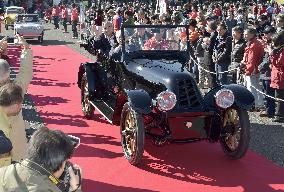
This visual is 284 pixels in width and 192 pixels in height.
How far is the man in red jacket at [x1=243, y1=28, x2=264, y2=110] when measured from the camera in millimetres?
8898

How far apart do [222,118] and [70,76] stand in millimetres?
8117

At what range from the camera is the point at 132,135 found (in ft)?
21.0

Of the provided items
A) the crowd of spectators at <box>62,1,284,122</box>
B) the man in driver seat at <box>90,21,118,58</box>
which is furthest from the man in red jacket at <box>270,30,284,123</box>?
the man in driver seat at <box>90,21,118,58</box>

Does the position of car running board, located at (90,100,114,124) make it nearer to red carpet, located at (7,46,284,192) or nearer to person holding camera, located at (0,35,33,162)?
red carpet, located at (7,46,284,192)

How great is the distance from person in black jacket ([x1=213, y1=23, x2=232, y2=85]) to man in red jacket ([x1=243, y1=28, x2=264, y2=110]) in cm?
107

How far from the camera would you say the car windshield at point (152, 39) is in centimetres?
782

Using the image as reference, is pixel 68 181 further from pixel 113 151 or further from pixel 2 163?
pixel 113 151

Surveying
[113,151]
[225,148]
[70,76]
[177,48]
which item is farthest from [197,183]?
[70,76]

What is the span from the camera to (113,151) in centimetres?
707

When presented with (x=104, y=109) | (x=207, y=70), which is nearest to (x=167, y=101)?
(x=104, y=109)

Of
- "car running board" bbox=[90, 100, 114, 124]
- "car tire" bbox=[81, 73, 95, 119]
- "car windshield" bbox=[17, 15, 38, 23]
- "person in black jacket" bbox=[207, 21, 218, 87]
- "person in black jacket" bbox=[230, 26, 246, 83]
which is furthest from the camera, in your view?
"car windshield" bbox=[17, 15, 38, 23]

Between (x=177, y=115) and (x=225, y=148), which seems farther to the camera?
(x=225, y=148)

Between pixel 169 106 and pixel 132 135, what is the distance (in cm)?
68

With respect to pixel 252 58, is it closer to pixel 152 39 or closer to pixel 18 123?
pixel 152 39
